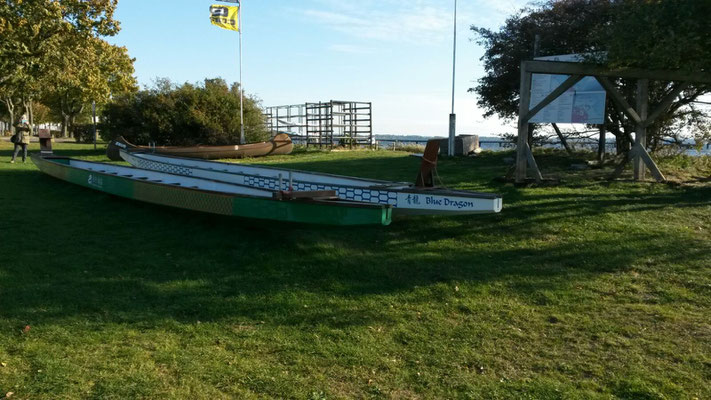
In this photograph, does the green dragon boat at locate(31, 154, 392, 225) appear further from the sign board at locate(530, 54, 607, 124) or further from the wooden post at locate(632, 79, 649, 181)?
the wooden post at locate(632, 79, 649, 181)

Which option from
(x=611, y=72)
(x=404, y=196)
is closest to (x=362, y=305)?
(x=404, y=196)

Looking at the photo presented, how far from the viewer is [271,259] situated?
6.58 metres

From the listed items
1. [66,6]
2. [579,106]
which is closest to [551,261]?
[579,106]

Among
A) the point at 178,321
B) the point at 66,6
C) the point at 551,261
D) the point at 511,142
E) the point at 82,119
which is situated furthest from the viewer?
the point at 82,119

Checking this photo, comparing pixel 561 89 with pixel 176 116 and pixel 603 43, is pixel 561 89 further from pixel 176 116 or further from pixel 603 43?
pixel 176 116

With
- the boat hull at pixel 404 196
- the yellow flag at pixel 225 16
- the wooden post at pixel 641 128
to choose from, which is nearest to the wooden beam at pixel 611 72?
the wooden post at pixel 641 128

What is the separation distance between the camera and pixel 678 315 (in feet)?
16.3

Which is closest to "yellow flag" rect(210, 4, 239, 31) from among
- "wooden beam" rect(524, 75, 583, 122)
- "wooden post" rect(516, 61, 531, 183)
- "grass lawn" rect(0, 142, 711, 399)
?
"wooden post" rect(516, 61, 531, 183)

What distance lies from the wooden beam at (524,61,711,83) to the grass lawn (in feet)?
6.89

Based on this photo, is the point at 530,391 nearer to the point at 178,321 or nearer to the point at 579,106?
the point at 178,321

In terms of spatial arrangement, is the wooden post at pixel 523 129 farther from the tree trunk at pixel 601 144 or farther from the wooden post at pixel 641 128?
the tree trunk at pixel 601 144

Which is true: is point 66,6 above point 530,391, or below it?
above

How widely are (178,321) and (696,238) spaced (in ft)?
21.5

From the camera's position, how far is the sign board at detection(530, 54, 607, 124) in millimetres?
12117
